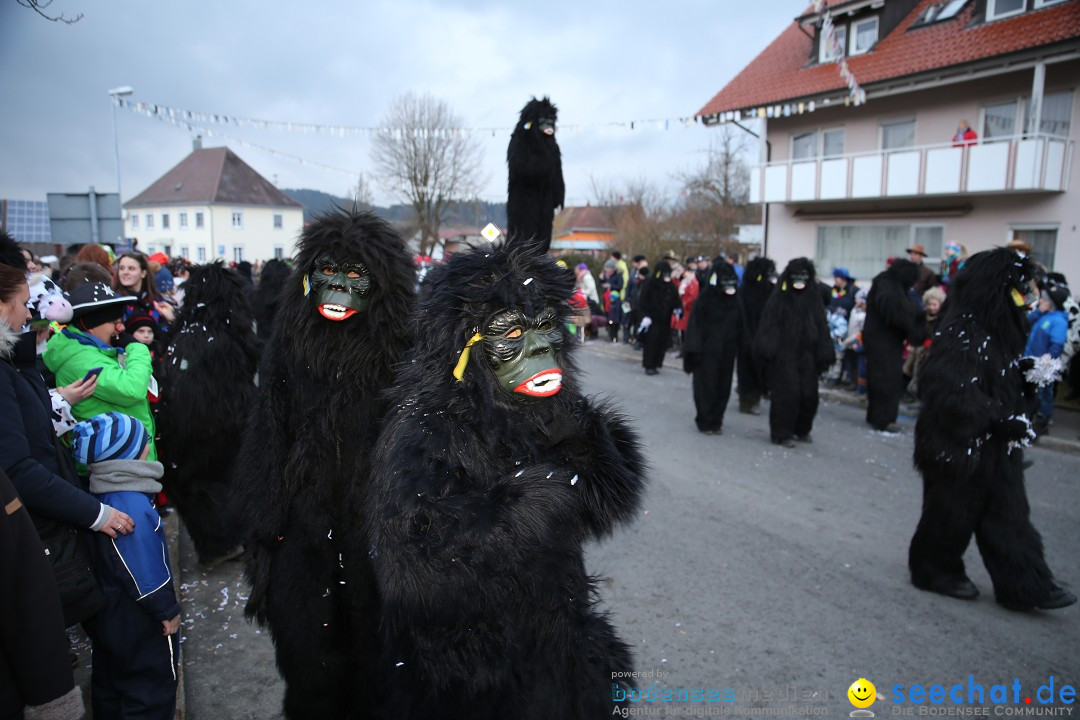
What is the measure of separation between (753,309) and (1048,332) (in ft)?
11.9

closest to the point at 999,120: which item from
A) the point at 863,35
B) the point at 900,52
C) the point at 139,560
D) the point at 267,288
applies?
the point at 900,52

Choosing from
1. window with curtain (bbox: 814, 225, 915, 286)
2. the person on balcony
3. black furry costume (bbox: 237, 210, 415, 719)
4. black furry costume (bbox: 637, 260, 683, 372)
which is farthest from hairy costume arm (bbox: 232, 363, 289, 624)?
window with curtain (bbox: 814, 225, 915, 286)

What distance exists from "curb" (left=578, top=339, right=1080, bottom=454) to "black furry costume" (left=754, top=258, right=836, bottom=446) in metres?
1.30

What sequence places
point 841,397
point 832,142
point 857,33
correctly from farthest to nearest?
point 832,142 < point 857,33 < point 841,397

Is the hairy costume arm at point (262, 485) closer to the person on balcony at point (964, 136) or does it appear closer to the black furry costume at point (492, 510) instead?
the black furry costume at point (492, 510)

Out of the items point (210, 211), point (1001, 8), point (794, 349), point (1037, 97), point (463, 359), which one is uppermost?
point (1001, 8)

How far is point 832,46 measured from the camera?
2066cm

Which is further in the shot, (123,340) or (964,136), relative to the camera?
(964,136)

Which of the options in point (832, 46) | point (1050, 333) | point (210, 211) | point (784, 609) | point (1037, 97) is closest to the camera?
point (784, 609)

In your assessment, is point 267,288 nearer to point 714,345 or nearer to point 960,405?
point 714,345

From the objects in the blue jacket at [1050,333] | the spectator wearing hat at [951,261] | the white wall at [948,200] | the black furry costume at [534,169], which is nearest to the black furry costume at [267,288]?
the black furry costume at [534,169]

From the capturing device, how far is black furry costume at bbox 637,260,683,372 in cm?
1348

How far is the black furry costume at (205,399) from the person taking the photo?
4.61 metres

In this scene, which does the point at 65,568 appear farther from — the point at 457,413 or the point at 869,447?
the point at 869,447
